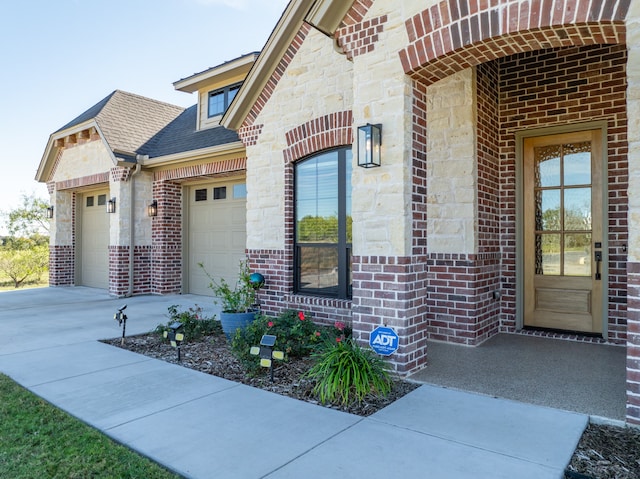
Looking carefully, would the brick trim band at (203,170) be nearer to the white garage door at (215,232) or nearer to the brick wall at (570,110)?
the white garage door at (215,232)

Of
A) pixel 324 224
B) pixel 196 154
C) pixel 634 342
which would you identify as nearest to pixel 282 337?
pixel 324 224

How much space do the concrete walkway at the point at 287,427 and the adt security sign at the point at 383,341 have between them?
0.47 metres

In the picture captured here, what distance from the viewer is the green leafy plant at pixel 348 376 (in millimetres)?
3528

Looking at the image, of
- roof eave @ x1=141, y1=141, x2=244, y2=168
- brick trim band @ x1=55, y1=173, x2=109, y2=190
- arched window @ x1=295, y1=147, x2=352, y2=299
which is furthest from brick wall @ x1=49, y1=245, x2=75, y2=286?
arched window @ x1=295, y1=147, x2=352, y2=299

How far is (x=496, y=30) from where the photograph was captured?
11.7 feet

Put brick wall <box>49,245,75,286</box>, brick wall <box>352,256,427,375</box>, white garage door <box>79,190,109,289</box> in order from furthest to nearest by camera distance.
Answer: brick wall <box>49,245,75,286</box>, white garage door <box>79,190,109,289</box>, brick wall <box>352,256,427,375</box>

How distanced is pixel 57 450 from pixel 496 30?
4331mm

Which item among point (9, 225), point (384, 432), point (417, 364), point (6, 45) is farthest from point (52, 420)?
point (6, 45)

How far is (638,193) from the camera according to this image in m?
2.94

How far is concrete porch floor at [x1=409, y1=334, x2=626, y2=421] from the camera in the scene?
3.46 meters

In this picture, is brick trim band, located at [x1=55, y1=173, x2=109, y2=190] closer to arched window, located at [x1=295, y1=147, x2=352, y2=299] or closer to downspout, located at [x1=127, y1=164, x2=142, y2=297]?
downspout, located at [x1=127, y1=164, x2=142, y2=297]

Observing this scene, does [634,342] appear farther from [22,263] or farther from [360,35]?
[22,263]

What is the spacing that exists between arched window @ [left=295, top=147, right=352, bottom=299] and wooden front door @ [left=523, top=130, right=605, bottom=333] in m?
2.32

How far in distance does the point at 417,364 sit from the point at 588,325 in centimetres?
254
